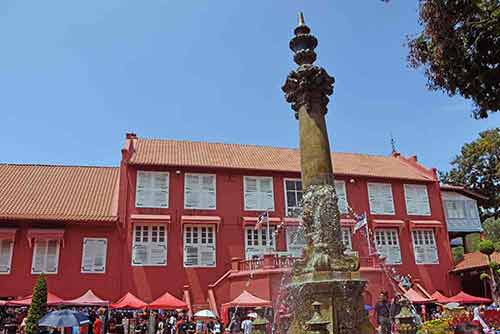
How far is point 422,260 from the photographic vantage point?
2716 centimetres

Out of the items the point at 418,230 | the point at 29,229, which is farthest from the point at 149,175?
the point at 418,230

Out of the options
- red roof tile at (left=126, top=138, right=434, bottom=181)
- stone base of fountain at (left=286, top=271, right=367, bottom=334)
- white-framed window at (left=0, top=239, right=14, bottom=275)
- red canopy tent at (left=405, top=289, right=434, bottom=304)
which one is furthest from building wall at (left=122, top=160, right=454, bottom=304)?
stone base of fountain at (left=286, top=271, right=367, bottom=334)

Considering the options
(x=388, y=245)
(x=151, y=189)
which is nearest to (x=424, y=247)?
(x=388, y=245)

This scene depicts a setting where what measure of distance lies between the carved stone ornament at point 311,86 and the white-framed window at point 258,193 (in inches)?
598

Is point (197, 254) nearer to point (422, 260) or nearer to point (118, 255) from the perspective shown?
point (118, 255)

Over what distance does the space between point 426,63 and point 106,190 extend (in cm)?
2102

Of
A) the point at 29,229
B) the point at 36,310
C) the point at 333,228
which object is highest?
the point at 29,229

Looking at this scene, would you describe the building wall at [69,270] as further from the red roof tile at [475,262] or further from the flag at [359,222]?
the red roof tile at [475,262]

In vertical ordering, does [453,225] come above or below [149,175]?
below

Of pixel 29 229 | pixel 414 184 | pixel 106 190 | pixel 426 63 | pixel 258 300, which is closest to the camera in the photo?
pixel 426 63

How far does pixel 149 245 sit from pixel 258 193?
21.8ft

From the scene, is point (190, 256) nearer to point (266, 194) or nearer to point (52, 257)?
point (266, 194)

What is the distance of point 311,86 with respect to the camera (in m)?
10.3

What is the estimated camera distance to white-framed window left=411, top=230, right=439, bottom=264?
27188 mm
